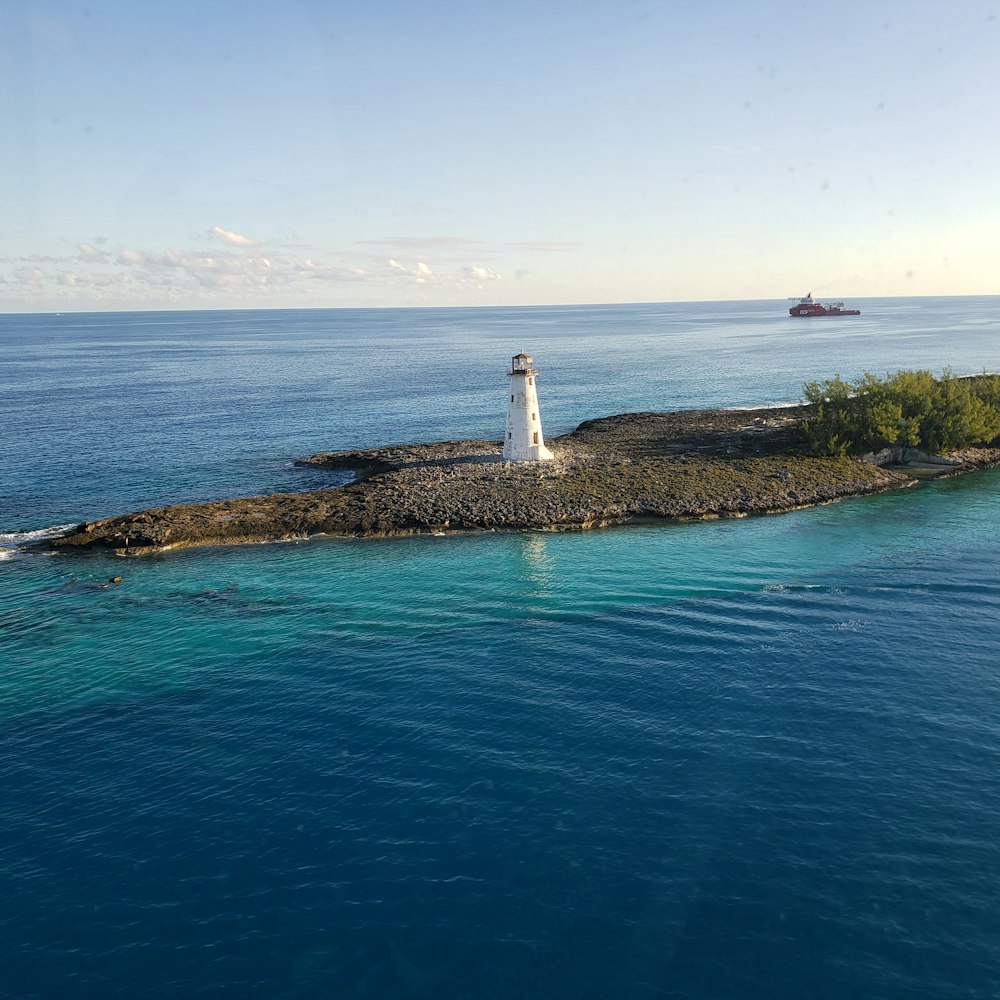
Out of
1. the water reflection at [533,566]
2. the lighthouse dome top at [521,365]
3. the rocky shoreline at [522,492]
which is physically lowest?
the water reflection at [533,566]

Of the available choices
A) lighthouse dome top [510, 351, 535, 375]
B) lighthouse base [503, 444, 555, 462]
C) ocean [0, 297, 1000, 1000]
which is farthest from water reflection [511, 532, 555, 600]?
lighthouse dome top [510, 351, 535, 375]

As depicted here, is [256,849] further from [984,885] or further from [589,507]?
[589,507]

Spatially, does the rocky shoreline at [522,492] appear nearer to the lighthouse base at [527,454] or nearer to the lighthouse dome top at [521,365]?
the lighthouse base at [527,454]

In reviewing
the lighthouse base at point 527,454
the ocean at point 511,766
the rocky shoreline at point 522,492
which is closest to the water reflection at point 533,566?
the ocean at point 511,766

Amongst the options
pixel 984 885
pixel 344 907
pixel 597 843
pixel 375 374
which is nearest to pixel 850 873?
pixel 984 885

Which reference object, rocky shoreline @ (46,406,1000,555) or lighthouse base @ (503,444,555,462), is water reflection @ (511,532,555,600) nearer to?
rocky shoreline @ (46,406,1000,555)

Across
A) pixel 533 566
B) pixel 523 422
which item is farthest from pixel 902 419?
pixel 533 566

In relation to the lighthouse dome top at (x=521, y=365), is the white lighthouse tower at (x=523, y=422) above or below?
below
